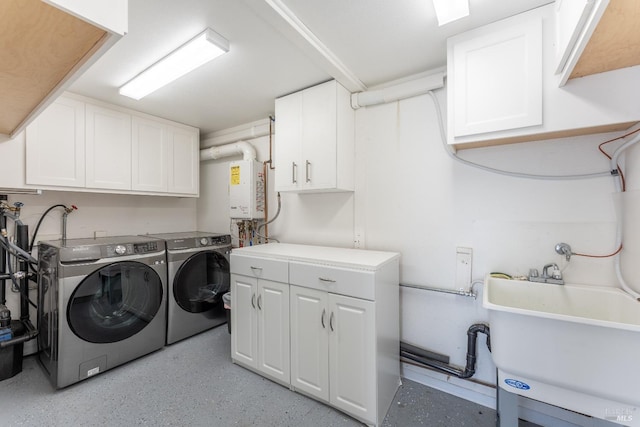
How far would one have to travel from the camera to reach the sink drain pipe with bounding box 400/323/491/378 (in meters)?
1.71

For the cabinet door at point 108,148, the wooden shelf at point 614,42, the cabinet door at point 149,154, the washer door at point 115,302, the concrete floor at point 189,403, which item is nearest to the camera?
the wooden shelf at point 614,42

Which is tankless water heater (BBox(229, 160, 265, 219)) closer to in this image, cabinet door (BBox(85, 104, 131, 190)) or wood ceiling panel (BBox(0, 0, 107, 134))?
cabinet door (BBox(85, 104, 131, 190))

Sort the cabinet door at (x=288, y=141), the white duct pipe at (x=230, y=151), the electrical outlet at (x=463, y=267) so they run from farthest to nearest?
the white duct pipe at (x=230, y=151)
the cabinet door at (x=288, y=141)
the electrical outlet at (x=463, y=267)

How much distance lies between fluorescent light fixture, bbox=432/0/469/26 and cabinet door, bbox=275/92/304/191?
1.16m

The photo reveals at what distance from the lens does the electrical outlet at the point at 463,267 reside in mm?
1784

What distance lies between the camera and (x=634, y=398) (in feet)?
3.29

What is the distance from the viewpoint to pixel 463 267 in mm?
1802

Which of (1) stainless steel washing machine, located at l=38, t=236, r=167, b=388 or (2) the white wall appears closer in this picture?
(2) the white wall

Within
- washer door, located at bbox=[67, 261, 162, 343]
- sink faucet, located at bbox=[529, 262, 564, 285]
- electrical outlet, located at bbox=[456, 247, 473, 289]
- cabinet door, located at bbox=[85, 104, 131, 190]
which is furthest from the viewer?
cabinet door, located at bbox=[85, 104, 131, 190]

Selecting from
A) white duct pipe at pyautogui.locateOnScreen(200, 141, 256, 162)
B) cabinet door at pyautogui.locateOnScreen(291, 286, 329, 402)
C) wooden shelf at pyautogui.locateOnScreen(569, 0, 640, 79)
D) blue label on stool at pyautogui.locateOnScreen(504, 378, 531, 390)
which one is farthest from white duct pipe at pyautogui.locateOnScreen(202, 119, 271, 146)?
blue label on stool at pyautogui.locateOnScreen(504, 378, 531, 390)

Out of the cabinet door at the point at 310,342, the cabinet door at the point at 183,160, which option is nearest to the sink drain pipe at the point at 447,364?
the cabinet door at the point at 310,342

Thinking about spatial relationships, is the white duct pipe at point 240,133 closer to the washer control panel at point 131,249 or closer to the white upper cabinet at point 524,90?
the washer control panel at point 131,249

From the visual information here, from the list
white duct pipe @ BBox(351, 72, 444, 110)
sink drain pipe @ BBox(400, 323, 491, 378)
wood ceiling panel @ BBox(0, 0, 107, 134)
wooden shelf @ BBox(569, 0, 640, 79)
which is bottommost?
sink drain pipe @ BBox(400, 323, 491, 378)

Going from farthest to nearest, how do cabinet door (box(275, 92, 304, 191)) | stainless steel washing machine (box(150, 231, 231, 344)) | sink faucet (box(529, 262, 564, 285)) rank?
stainless steel washing machine (box(150, 231, 231, 344)) < cabinet door (box(275, 92, 304, 191)) < sink faucet (box(529, 262, 564, 285))
